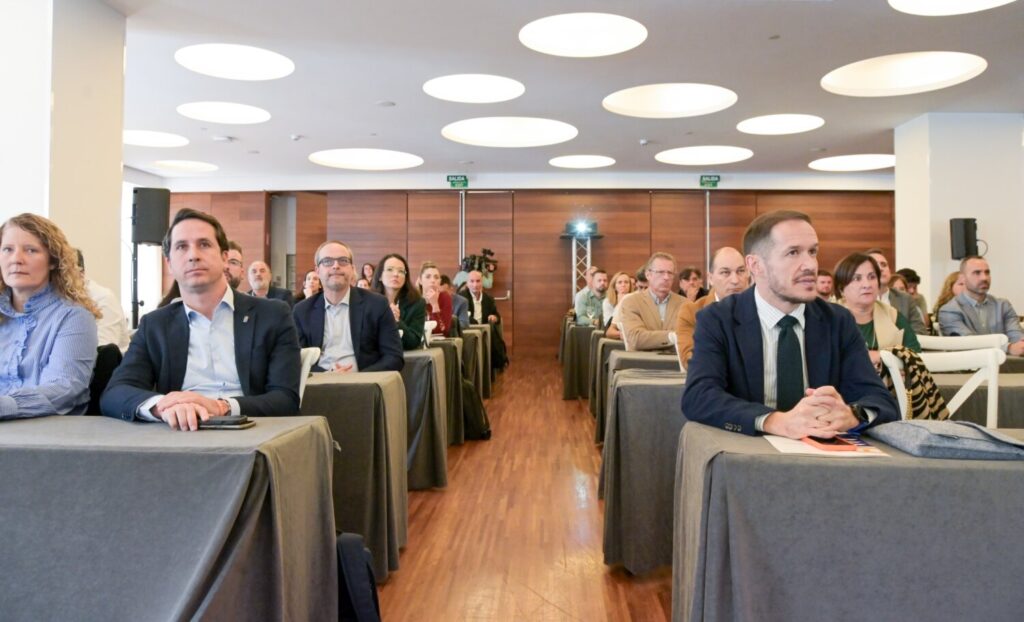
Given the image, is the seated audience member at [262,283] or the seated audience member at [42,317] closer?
the seated audience member at [42,317]

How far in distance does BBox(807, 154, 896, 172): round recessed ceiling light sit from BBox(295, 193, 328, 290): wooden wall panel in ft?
31.5

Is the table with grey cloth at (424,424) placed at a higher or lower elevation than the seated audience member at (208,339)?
lower

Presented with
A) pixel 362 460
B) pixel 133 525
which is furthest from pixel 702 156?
pixel 133 525

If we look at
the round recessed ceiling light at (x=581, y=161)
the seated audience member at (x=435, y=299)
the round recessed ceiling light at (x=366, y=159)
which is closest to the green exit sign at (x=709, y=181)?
the round recessed ceiling light at (x=581, y=161)

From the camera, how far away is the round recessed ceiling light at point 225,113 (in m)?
8.49

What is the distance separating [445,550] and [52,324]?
1.76 metres

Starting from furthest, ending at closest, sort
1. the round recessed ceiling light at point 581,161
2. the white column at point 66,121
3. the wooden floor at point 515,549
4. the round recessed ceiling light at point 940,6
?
the round recessed ceiling light at point 581,161, the round recessed ceiling light at point 940,6, the white column at point 66,121, the wooden floor at point 515,549

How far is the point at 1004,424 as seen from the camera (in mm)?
2678

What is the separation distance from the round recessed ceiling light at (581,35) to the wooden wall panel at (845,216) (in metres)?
7.28

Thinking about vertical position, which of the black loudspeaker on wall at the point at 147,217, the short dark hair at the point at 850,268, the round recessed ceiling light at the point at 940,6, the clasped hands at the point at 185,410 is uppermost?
the round recessed ceiling light at the point at 940,6

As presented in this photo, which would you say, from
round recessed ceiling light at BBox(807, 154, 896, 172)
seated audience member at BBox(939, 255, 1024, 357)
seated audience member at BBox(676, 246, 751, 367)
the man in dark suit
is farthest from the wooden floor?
round recessed ceiling light at BBox(807, 154, 896, 172)

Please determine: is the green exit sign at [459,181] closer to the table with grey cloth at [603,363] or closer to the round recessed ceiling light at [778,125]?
the round recessed ceiling light at [778,125]

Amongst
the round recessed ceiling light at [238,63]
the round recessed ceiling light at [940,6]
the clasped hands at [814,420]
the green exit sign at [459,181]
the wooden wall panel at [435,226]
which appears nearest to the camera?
the clasped hands at [814,420]

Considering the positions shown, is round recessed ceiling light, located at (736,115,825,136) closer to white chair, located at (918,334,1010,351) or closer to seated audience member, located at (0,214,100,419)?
white chair, located at (918,334,1010,351)
